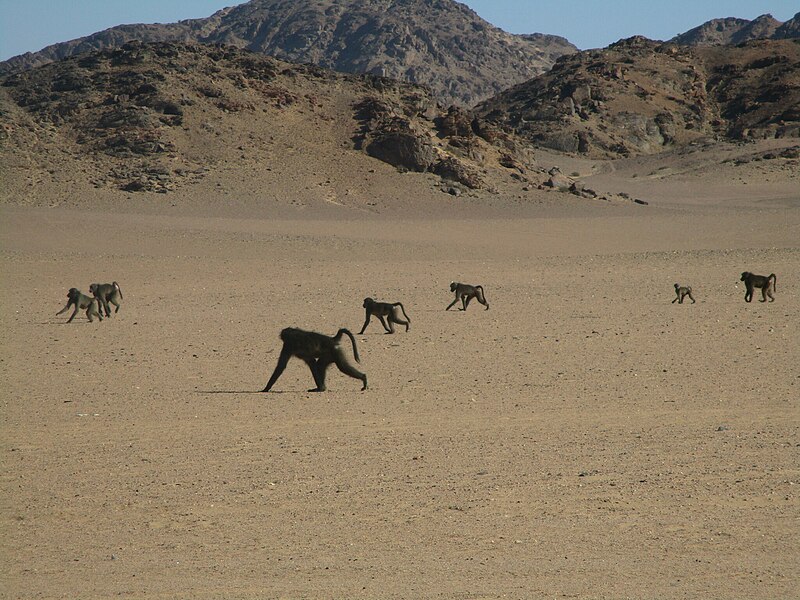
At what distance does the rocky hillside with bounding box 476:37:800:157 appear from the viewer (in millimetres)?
111500

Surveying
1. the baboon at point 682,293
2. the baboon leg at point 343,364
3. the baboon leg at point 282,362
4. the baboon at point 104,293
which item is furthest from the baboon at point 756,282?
the baboon at point 104,293

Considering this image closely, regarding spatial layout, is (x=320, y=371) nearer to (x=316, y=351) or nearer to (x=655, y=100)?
(x=316, y=351)

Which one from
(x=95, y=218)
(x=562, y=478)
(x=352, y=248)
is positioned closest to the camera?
(x=562, y=478)

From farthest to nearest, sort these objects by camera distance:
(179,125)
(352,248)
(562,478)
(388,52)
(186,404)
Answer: (388,52) → (179,125) → (352,248) → (186,404) → (562,478)

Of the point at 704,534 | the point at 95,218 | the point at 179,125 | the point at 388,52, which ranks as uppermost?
the point at 388,52

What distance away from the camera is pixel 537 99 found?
394ft

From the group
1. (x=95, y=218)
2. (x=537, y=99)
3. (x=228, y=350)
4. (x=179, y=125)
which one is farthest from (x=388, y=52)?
(x=228, y=350)

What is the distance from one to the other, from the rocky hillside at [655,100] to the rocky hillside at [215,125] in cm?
4612

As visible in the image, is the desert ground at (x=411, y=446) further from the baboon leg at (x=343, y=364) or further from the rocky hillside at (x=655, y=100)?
the rocky hillside at (x=655, y=100)

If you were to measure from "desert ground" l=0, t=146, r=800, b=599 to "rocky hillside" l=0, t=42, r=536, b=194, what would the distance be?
28336 mm

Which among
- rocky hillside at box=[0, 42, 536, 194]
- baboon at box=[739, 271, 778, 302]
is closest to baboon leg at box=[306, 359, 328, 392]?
baboon at box=[739, 271, 778, 302]

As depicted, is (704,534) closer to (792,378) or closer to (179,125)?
(792,378)

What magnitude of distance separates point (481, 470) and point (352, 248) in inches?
1230

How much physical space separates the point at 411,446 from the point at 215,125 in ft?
171
